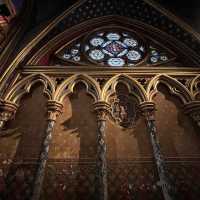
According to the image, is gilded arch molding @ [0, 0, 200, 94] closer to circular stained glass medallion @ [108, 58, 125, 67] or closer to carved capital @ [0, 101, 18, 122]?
carved capital @ [0, 101, 18, 122]

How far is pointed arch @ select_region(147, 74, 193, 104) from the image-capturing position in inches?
184

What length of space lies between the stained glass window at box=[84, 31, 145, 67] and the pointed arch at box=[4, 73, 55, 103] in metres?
1.62

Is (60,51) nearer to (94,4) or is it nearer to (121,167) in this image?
(94,4)

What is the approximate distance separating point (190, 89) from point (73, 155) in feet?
9.87

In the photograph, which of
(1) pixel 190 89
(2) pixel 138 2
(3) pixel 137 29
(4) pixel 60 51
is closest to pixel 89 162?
(1) pixel 190 89

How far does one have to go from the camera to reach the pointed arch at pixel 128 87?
459 cm

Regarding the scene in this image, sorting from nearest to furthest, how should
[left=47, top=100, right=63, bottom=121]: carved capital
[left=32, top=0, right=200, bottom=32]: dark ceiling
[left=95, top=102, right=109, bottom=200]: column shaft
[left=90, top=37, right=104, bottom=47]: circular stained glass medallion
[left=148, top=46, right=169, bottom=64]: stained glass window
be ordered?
[left=95, top=102, right=109, bottom=200]: column shaft
[left=47, top=100, right=63, bottom=121]: carved capital
[left=148, top=46, right=169, bottom=64]: stained glass window
[left=32, top=0, right=200, bottom=32]: dark ceiling
[left=90, top=37, right=104, bottom=47]: circular stained glass medallion

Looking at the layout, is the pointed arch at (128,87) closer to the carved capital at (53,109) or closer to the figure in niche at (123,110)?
the figure in niche at (123,110)

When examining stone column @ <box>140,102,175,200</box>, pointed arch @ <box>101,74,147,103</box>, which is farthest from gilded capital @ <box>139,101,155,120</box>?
pointed arch @ <box>101,74,147,103</box>

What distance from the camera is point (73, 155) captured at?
4.00 m

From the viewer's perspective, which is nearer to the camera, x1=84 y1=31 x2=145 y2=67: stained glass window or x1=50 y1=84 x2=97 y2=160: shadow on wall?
x1=50 y1=84 x2=97 y2=160: shadow on wall

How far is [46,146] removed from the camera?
391 centimetres

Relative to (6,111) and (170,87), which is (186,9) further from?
→ (6,111)

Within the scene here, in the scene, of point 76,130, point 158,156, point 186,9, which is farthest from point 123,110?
point 186,9
